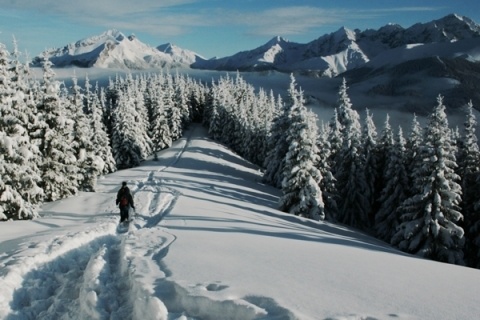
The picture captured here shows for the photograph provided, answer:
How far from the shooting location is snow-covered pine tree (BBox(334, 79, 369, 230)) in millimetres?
43812

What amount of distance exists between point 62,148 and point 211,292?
24.4 meters

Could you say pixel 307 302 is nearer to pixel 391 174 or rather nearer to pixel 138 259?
pixel 138 259

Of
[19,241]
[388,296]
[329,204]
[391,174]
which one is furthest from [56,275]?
[391,174]

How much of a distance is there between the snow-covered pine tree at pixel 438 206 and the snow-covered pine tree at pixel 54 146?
25163 mm

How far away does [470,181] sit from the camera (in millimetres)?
35312

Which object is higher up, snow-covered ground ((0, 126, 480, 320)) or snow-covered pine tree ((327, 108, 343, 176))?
snow-covered pine tree ((327, 108, 343, 176))

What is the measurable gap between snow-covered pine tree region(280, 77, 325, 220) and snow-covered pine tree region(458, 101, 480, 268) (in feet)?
40.6

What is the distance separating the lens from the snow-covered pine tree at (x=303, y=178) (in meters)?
33.8

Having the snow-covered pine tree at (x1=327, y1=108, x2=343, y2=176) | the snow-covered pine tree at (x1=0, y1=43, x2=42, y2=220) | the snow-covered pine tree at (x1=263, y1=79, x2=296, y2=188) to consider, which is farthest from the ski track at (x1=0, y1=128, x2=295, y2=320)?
the snow-covered pine tree at (x1=327, y1=108, x2=343, y2=176)

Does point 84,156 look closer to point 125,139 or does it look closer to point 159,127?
point 125,139

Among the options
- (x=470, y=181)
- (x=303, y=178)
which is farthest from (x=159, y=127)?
(x=470, y=181)

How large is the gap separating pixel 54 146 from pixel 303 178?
1957 cm

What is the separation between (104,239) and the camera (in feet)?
54.8

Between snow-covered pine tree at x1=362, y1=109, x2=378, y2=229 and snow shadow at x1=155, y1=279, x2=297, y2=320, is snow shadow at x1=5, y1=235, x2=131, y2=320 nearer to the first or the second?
snow shadow at x1=155, y1=279, x2=297, y2=320
